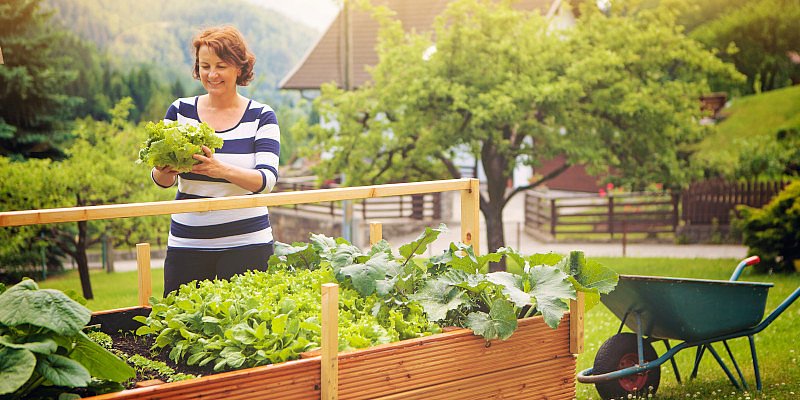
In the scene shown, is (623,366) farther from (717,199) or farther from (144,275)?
(717,199)

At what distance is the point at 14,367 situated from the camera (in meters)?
2.25

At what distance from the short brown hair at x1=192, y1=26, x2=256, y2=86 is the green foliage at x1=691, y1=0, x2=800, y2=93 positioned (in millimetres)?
28355

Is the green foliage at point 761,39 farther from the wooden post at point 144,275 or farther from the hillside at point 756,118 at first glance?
the wooden post at point 144,275

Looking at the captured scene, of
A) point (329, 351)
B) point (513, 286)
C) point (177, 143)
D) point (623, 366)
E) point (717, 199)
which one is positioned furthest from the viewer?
point (717, 199)

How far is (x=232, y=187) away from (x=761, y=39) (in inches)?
1207

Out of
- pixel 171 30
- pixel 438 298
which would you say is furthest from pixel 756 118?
pixel 438 298

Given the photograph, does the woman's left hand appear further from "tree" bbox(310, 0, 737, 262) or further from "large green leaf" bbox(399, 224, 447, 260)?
"tree" bbox(310, 0, 737, 262)

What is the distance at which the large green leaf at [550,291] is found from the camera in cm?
310

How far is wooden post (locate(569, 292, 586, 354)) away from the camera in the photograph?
326 cm

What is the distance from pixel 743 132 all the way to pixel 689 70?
39.8 ft

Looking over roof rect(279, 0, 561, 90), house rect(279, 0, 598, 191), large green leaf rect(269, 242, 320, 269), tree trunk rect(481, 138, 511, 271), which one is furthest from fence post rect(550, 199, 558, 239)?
large green leaf rect(269, 242, 320, 269)

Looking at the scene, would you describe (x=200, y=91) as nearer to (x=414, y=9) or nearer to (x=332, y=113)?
(x=414, y=9)

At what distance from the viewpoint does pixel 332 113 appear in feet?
42.1

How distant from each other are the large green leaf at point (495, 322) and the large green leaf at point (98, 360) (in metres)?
1.09
